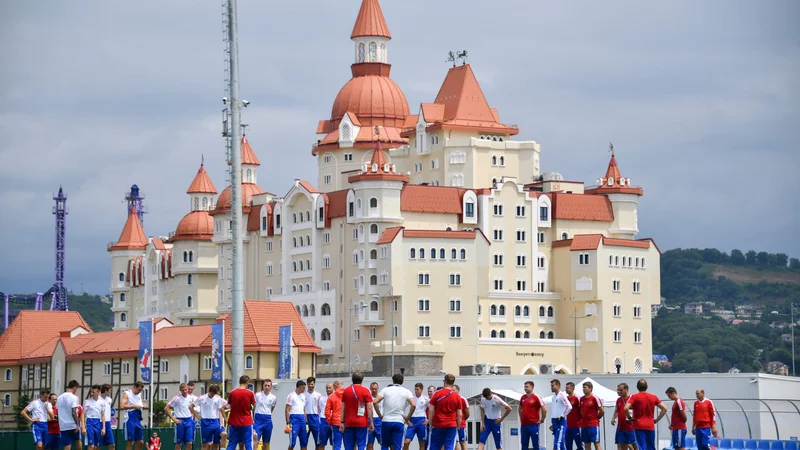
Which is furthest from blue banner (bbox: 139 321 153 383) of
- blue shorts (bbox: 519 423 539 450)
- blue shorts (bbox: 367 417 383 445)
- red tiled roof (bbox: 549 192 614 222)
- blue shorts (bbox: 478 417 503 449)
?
blue shorts (bbox: 519 423 539 450)

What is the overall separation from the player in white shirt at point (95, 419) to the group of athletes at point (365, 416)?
0.09 feet

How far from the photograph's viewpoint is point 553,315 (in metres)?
142

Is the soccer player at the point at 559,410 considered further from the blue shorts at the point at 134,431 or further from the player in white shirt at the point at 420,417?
the blue shorts at the point at 134,431

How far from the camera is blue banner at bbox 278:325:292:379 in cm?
11731

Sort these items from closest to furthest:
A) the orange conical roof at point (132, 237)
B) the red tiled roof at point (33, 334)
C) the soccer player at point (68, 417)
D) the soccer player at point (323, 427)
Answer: the soccer player at point (68, 417) < the soccer player at point (323, 427) < the red tiled roof at point (33, 334) < the orange conical roof at point (132, 237)

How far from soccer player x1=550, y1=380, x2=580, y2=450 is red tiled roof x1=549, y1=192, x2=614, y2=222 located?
97.5 meters

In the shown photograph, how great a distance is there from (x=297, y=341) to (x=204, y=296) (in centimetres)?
3690

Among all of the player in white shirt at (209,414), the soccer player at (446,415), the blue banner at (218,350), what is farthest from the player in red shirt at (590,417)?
the blue banner at (218,350)

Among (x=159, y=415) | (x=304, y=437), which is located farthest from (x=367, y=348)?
(x=304, y=437)

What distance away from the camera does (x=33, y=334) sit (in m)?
146

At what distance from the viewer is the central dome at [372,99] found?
15250 centimetres

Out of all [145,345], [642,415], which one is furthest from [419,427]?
[145,345]

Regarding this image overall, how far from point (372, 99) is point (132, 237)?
152 feet

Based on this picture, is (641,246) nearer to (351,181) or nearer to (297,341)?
(351,181)
